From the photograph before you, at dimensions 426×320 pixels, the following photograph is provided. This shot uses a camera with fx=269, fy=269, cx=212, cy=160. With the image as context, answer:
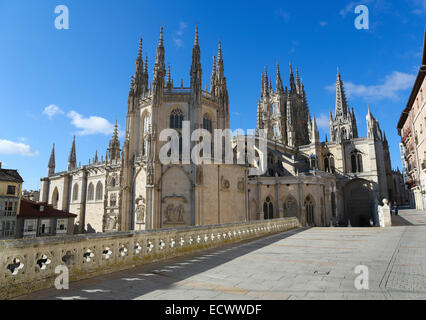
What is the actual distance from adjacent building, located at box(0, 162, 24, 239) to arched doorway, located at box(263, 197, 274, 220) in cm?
3069

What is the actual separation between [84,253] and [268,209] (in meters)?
35.0

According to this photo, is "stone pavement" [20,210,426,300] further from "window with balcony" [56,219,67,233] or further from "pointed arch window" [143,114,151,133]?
"window with balcony" [56,219,67,233]

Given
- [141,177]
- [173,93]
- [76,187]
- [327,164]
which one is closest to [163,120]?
[173,93]

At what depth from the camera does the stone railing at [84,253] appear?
4738 millimetres

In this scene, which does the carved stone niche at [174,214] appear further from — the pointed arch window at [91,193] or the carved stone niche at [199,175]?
the pointed arch window at [91,193]

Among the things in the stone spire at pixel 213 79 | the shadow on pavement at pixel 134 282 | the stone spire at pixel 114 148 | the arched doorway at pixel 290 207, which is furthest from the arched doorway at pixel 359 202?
the shadow on pavement at pixel 134 282

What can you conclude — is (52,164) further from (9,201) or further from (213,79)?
(213,79)

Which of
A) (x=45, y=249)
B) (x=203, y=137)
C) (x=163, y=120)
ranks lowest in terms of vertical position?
(x=45, y=249)

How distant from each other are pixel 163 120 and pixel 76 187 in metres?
29.3

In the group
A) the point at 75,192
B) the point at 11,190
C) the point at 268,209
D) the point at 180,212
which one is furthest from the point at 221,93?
the point at 75,192

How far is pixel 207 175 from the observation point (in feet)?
91.7

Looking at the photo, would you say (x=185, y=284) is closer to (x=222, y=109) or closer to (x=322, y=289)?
(x=322, y=289)

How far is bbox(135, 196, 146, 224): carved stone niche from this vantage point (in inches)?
1100

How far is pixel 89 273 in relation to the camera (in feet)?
19.8
